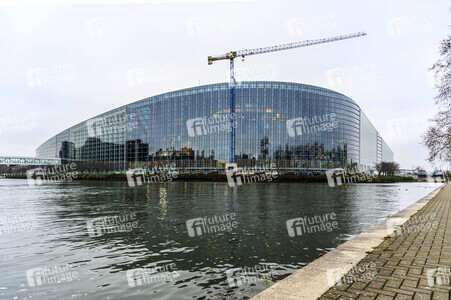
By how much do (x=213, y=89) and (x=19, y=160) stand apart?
369 feet

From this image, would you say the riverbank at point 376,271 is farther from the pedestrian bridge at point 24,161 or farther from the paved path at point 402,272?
the pedestrian bridge at point 24,161

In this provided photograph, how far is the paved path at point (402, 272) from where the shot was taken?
544 centimetres

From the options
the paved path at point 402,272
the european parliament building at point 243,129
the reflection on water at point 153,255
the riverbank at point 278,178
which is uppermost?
the european parliament building at point 243,129

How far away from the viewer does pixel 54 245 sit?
10977 mm

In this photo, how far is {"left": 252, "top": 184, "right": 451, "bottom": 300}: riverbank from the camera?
543 centimetres

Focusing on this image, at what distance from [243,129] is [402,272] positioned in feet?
330

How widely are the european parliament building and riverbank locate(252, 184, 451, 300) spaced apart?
3736 inches

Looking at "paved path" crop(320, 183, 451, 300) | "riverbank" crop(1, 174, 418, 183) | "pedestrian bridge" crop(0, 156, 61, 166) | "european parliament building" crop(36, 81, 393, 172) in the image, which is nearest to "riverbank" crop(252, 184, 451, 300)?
"paved path" crop(320, 183, 451, 300)

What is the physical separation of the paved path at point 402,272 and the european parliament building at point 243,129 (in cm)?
9514

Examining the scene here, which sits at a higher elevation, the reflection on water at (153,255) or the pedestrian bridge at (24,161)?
the pedestrian bridge at (24,161)

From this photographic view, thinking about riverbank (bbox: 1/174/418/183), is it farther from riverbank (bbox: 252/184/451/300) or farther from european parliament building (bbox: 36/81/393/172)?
riverbank (bbox: 252/184/451/300)

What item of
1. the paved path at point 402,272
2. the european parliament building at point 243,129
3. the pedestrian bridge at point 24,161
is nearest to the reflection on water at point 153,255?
the paved path at point 402,272

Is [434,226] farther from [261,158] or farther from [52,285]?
[261,158]

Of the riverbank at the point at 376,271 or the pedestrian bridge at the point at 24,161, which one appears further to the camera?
the pedestrian bridge at the point at 24,161
